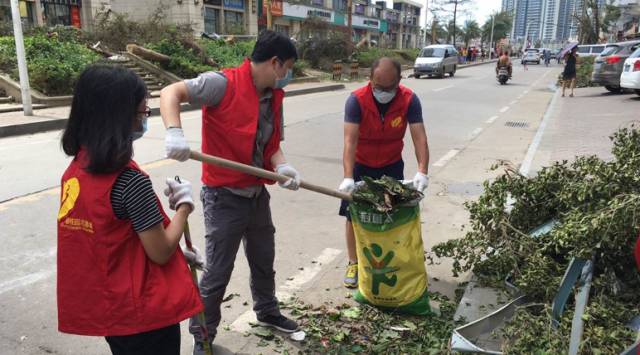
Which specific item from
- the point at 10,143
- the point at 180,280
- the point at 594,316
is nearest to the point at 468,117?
the point at 10,143

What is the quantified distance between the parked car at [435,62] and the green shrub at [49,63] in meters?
17.0

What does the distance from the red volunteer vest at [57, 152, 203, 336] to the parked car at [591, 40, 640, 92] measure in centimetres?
1729

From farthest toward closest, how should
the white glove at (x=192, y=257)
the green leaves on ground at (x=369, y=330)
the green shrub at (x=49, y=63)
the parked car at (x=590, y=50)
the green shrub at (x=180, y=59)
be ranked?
the parked car at (x=590, y=50)
the green shrub at (x=180, y=59)
the green shrub at (x=49, y=63)
the green leaves on ground at (x=369, y=330)
the white glove at (x=192, y=257)

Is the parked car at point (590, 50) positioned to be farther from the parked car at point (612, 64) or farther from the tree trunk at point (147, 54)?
the tree trunk at point (147, 54)

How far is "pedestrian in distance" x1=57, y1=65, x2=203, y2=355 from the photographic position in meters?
1.63

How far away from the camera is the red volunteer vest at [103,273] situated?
1.64 m

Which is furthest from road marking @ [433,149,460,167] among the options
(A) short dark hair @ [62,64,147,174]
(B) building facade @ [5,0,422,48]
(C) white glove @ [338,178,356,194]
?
(B) building facade @ [5,0,422,48]

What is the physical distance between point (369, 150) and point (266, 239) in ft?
3.38

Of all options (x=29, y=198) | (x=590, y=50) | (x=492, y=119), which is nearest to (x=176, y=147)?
(x=29, y=198)

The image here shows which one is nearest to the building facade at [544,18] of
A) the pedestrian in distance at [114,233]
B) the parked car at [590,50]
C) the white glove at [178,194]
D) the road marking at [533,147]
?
the parked car at [590,50]

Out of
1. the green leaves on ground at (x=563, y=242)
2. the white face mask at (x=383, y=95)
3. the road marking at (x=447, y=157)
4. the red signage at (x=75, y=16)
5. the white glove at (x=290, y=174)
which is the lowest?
the road marking at (x=447, y=157)

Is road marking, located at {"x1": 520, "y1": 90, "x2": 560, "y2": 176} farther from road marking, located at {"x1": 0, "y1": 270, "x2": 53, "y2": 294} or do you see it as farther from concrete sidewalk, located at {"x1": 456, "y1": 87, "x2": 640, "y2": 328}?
road marking, located at {"x1": 0, "y1": 270, "x2": 53, "y2": 294}

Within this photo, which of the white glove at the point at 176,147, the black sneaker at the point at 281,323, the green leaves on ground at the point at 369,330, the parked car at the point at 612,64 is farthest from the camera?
the parked car at the point at 612,64

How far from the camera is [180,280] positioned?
6.02ft
